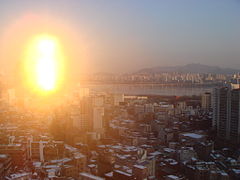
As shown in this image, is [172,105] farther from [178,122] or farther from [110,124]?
[110,124]

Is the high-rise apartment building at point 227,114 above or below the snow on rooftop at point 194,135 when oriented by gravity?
above

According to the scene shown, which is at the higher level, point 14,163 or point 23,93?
point 23,93

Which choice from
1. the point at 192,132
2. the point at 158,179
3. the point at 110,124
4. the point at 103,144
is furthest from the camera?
the point at 110,124

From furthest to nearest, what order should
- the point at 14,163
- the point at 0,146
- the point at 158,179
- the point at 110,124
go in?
the point at 110,124, the point at 0,146, the point at 14,163, the point at 158,179

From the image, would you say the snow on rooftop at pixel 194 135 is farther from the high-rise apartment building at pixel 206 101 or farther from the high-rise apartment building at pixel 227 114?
the high-rise apartment building at pixel 206 101

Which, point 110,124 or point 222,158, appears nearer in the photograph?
point 222,158

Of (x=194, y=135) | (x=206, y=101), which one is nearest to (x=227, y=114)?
(x=194, y=135)

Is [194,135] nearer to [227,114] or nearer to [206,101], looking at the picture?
[227,114]

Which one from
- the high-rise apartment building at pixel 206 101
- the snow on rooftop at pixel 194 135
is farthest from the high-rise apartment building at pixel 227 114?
the high-rise apartment building at pixel 206 101

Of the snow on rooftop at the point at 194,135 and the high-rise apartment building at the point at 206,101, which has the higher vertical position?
the high-rise apartment building at the point at 206,101

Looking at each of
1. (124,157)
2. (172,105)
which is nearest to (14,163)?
(124,157)

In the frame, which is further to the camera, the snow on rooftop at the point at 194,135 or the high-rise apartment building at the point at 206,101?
the high-rise apartment building at the point at 206,101
